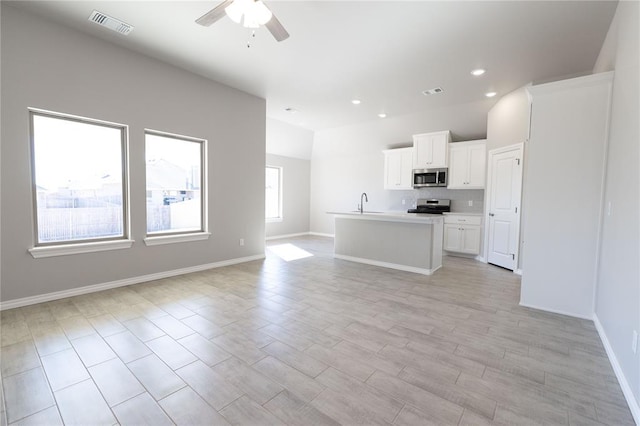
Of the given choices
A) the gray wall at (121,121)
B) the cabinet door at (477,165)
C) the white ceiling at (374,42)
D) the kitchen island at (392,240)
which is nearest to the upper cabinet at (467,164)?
the cabinet door at (477,165)

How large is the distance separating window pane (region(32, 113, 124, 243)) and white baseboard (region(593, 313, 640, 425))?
16.8 ft

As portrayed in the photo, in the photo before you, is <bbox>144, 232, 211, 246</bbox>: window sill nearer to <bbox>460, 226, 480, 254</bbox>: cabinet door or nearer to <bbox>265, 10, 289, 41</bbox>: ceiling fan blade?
<bbox>265, 10, 289, 41</bbox>: ceiling fan blade

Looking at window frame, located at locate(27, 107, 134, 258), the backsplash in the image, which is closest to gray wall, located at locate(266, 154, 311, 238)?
the backsplash

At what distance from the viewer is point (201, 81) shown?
14.6ft

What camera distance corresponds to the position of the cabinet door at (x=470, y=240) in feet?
19.0

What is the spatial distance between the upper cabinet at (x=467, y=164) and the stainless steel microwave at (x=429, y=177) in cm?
Answer: 16

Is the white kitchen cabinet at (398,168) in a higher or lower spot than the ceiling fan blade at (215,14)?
lower

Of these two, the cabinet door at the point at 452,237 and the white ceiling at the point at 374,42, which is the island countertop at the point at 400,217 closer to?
the cabinet door at the point at 452,237

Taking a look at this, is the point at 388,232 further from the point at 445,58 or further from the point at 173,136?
the point at 173,136

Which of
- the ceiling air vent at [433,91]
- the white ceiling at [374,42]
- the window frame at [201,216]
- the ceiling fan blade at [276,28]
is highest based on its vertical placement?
the ceiling air vent at [433,91]

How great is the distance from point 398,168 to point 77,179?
20.7 ft

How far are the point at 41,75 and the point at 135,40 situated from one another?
107 cm

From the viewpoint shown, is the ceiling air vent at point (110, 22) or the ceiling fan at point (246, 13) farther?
the ceiling air vent at point (110, 22)

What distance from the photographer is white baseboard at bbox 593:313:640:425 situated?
1.62 meters
